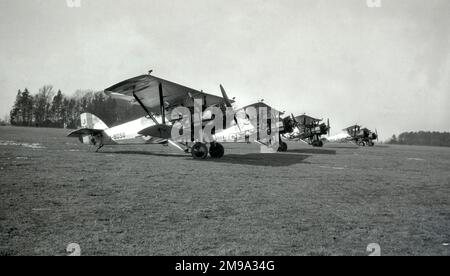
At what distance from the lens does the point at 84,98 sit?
282 feet

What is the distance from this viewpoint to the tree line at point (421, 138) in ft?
321

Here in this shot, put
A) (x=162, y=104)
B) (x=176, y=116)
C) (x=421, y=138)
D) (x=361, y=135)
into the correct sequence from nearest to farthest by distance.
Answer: (x=162, y=104), (x=176, y=116), (x=361, y=135), (x=421, y=138)

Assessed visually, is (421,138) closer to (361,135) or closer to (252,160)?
(361,135)

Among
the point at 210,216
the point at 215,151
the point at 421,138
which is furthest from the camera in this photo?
the point at 421,138

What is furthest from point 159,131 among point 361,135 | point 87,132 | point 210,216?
point 361,135

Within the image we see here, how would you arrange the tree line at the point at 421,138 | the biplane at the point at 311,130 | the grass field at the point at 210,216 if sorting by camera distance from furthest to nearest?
1. the tree line at the point at 421,138
2. the biplane at the point at 311,130
3. the grass field at the point at 210,216

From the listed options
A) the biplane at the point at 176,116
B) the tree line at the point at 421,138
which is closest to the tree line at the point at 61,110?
the biplane at the point at 176,116

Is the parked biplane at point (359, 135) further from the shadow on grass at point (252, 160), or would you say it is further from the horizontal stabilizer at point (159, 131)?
the horizontal stabilizer at point (159, 131)

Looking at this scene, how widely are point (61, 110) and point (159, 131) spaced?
81.0 m

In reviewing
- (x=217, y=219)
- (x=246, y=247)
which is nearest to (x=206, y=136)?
(x=217, y=219)

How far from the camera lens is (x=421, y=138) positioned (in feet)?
344

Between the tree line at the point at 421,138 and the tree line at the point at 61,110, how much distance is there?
83.7 metres

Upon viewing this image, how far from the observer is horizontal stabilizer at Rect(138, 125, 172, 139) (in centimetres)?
1230

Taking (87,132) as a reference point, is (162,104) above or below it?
above
